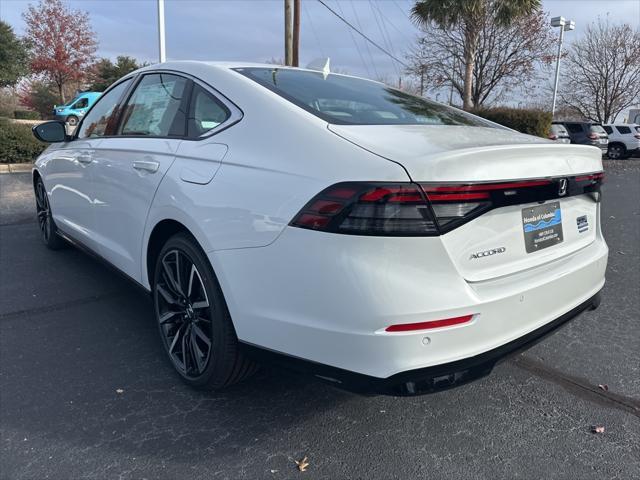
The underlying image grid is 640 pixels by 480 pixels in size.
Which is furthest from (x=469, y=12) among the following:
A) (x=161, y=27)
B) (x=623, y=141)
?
(x=161, y=27)

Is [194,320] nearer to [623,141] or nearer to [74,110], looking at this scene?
[623,141]

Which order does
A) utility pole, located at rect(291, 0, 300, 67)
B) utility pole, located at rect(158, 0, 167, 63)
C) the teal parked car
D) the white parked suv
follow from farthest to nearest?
the teal parked car
the white parked suv
utility pole, located at rect(291, 0, 300, 67)
utility pole, located at rect(158, 0, 167, 63)

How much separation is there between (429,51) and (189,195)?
88.7ft

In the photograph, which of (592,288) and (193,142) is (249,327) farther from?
(592,288)

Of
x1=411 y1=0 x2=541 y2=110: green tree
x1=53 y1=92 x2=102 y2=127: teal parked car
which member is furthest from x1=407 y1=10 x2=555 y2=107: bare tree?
x1=53 y1=92 x2=102 y2=127: teal parked car

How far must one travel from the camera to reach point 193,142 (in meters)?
2.57

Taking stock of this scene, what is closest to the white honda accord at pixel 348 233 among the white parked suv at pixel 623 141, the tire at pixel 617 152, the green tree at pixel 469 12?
the green tree at pixel 469 12

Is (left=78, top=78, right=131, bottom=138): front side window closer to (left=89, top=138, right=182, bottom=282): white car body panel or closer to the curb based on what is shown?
(left=89, top=138, right=182, bottom=282): white car body panel

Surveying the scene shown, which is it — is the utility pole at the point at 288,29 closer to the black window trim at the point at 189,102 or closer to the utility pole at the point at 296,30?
the utility pole at the point at 296,30

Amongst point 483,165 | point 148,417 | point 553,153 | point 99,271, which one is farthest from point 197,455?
point 99,271

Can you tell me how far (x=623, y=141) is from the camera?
23281mm

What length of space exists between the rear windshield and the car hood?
0.20m

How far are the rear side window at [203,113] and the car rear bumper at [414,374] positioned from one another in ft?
3.69

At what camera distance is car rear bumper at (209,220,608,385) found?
1808 mm
